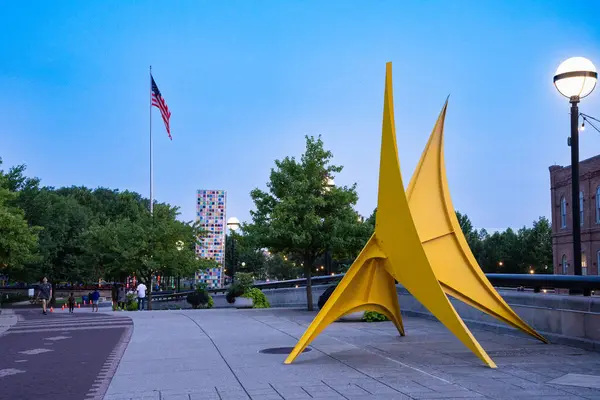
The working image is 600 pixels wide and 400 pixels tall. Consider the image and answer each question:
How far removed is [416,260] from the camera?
380 inches

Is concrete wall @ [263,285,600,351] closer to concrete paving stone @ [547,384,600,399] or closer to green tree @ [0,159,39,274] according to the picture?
concrete paving stone @ [547,384,600,399]

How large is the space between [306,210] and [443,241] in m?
A: 11.0

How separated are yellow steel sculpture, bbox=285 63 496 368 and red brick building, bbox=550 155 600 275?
99.5 ft

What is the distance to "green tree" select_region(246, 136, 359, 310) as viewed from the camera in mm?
21844

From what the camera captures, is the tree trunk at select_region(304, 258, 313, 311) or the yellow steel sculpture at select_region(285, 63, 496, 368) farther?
the tree trunk at select_region(304, 258, 313, 311)

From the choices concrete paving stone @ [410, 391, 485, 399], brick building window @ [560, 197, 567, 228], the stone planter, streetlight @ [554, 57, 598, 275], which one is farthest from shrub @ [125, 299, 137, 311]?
concrete paving stone @ [410, 391, 485, 399]

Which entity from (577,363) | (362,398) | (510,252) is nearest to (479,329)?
(577,363)

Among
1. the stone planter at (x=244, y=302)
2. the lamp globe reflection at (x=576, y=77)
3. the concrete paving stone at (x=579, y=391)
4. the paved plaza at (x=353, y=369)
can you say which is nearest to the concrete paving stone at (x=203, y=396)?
the paved plaza at (x=353, y=369)

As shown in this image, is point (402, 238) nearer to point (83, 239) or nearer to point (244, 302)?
point (244, 302)

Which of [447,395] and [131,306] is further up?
[447,395]

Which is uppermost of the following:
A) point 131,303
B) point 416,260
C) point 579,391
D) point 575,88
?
point 575,88

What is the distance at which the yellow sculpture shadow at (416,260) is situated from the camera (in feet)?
31.2

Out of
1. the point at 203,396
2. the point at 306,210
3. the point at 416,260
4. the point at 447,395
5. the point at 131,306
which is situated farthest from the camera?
the point at 131,306

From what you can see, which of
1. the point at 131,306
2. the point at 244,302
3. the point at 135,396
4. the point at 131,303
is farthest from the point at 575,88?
the point at 131,303
